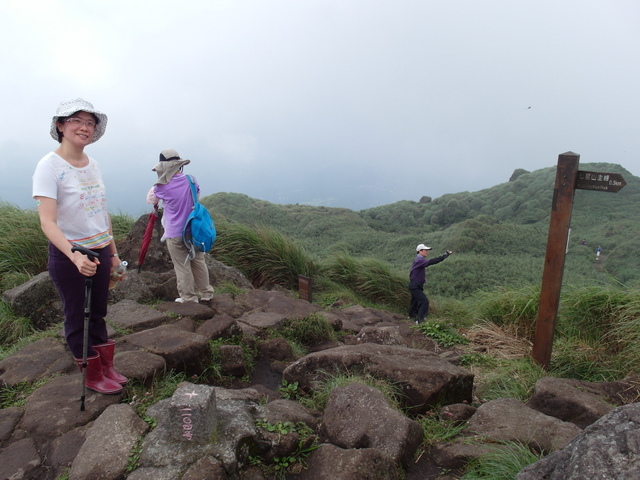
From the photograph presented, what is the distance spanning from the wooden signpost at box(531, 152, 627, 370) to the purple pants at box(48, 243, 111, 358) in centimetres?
407

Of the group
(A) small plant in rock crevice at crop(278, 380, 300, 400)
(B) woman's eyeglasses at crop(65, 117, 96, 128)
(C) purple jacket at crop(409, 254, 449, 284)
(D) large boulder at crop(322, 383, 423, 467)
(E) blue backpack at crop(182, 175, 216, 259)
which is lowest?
(A) small plant in rock crevice at crop(278, 380, 300, 400)

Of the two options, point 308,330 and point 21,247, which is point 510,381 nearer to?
point 308,330

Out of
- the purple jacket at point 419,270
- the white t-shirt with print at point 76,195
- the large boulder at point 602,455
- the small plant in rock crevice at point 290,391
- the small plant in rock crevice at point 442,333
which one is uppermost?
the white t-shirt with print at point 76,195

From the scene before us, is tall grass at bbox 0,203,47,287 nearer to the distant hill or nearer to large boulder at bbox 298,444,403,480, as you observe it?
the distant hill

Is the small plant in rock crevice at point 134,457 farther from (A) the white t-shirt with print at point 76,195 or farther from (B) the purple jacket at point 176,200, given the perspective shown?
(B) the purple jacket at point 176,200

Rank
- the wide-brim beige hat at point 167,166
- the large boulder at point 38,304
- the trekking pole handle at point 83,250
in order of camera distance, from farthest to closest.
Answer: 1. the large boulder at point 38,304
2. the wide-brim beige hat at point 167,166
3. the trekking pole handle at point 83,250

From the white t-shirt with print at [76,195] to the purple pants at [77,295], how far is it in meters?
0.13

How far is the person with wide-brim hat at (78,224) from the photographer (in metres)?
2.95

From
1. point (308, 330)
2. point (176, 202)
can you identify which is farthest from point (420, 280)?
point (176, 202)

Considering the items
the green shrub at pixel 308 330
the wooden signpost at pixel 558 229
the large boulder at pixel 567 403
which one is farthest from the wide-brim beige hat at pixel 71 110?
the wooden signpost at pixel 558 229

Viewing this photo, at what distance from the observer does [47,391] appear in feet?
11.2

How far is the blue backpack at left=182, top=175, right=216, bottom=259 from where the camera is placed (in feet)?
17.6

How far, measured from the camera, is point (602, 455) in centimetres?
183

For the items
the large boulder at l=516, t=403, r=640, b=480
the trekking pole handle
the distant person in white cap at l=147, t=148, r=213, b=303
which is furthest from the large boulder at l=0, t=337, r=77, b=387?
the large boulder at l=516, t=403, r=640, b=480
